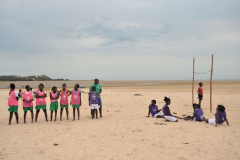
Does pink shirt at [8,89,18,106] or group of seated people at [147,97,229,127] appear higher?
pink shirt at [8,89,18,106]

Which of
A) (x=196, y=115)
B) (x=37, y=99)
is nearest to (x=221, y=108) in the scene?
(x=196, y=115)

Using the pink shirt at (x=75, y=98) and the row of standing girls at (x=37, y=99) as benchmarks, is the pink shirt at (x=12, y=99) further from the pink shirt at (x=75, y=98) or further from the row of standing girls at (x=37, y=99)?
the pink shirt at (x=75, y=98)

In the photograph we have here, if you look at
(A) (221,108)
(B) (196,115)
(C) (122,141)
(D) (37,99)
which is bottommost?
(C) (122,141)

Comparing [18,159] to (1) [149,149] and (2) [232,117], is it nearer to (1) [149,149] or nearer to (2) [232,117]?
(1) [149,149]

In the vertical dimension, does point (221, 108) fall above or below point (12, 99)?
below

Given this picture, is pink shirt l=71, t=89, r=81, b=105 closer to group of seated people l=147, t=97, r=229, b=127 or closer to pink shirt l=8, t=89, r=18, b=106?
pink shirt l=8, t=89, r=18, b=106

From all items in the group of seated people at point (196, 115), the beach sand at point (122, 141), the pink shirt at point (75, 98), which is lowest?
the beach sand at point (122, 141)

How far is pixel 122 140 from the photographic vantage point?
6516mm

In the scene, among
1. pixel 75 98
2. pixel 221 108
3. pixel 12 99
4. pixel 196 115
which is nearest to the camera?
pixel 221 108

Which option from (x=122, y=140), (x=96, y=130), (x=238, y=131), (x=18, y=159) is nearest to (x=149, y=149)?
(x=122, y=140)

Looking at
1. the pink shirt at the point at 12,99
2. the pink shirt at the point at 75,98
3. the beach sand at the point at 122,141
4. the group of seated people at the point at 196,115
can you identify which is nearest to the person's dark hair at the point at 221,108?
the group of seated people at the point at 196,115

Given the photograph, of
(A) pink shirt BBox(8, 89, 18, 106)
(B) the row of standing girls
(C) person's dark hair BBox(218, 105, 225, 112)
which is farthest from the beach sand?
(A) pink shirt BBox(8, 89, 18, 106)

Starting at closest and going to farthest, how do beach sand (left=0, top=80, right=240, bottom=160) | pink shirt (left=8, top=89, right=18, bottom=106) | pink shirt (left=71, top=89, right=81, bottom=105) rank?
1. beach sand (left=0, top=80, right=240, bottom=160)
2. pink shirt (left=8, top=89, right=18, bottom=106)
3. pink shirt (left=71, top=89, right=81, bottom=105)

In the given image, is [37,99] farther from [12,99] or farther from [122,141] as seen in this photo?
[122,141]
